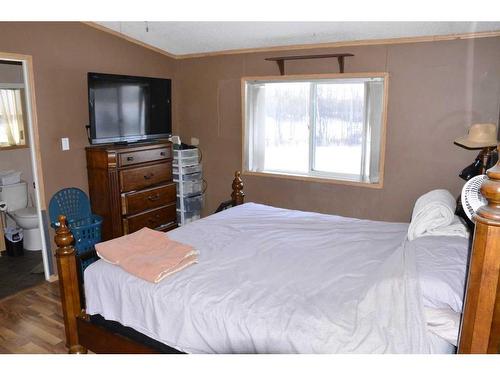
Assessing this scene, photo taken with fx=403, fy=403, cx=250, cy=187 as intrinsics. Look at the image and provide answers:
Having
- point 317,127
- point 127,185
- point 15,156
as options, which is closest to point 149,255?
point 127,185

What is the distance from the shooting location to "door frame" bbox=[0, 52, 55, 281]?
132 inches

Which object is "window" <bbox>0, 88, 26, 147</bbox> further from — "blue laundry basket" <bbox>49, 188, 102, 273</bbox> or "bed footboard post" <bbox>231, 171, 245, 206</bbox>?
"bed footboard post" <bbox>231, 171, 245, 206</bbox>

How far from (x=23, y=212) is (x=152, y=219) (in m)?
1.35

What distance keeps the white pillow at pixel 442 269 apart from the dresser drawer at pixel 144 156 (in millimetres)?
2710

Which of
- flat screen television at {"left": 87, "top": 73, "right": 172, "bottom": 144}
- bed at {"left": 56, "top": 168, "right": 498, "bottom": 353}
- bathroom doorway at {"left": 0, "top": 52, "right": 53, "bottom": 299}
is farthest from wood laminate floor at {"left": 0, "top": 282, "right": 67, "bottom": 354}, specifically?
flat screen television at {"left": 87, "top": 73, "right": 172, "bottom": 144}

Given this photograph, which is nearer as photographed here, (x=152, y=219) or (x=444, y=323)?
(x=444, y=323)

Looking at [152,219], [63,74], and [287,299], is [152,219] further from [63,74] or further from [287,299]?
[287,299]

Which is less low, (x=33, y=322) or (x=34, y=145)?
(x=34, y=145)

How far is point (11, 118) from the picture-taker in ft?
15.4

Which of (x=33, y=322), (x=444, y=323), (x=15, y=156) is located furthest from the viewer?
(x=15, y=156)

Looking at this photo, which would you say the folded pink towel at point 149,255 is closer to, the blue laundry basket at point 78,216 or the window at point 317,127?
the blue laundry basket at point 78,216

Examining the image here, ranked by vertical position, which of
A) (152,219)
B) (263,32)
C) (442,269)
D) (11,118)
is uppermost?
(263,32)

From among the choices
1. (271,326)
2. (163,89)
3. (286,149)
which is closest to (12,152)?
(163,89)

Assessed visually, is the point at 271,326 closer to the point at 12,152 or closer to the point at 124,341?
the point at 124,341
